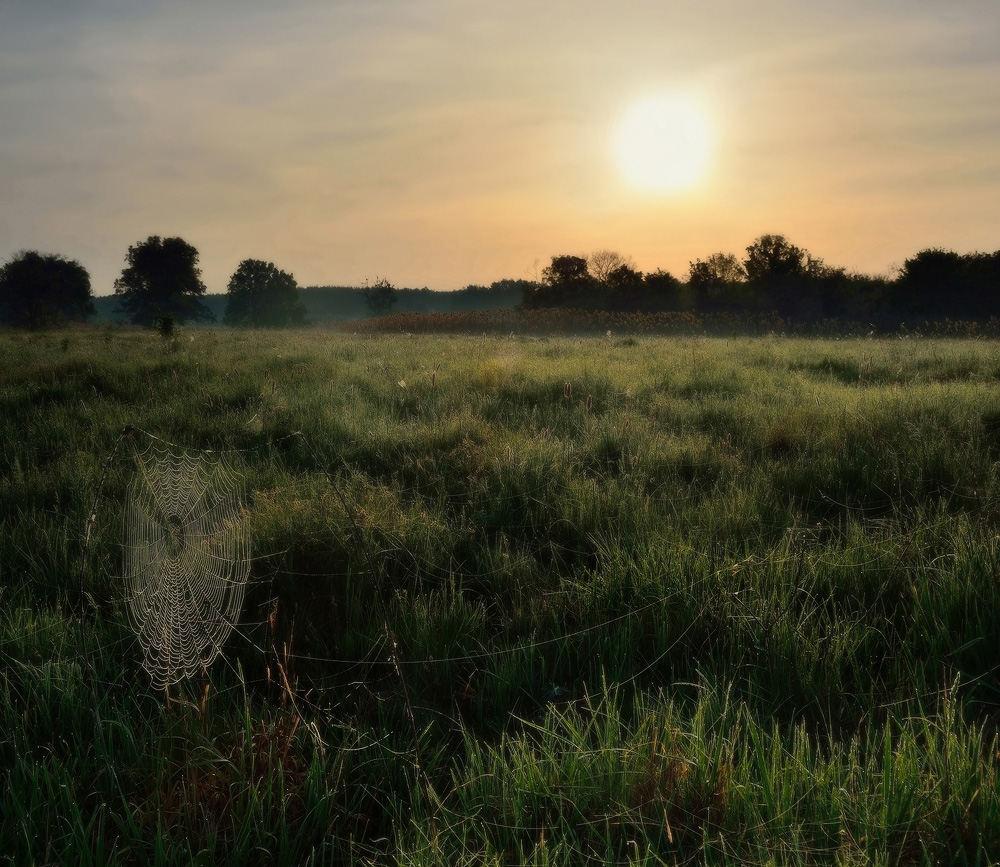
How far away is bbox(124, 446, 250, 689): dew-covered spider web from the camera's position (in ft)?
7.28

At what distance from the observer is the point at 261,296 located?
71.6 m

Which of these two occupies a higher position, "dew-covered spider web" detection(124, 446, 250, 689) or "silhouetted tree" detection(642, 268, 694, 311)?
"silhouetted tree" detection(642, 268, 694, 311)

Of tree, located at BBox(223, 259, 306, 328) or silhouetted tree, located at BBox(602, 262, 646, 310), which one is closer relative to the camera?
silhouetted tree, located at BBox(602, 262, 646, 310)

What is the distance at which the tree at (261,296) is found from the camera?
2793 inches

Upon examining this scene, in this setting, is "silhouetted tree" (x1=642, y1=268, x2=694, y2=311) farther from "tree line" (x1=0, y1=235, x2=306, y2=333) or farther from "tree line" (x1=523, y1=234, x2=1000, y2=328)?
"tree line" (x1=0, y1=235, x2=306, y2=333)

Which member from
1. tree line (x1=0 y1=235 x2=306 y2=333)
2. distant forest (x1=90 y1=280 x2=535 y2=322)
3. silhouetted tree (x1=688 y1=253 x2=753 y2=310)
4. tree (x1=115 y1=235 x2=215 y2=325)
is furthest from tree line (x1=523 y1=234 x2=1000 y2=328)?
distant forest (x1=90 y1=280 x2=535 y2=322)

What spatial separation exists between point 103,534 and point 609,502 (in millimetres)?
2372

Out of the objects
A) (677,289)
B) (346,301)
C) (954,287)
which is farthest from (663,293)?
(346,301)

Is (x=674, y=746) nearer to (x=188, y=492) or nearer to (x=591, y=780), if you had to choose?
(x=591, y=780)

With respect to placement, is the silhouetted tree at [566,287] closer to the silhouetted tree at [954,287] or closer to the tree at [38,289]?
the silhouetted tree at [954,287]

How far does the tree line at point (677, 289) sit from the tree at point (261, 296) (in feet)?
1.29

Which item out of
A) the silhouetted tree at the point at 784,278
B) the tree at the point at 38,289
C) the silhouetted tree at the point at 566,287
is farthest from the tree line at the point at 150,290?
the silhouetted tree at the point at 784,278

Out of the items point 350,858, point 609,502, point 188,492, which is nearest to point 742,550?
point 609,502

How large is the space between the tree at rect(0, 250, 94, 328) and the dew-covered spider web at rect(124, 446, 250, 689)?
51.2 meters
